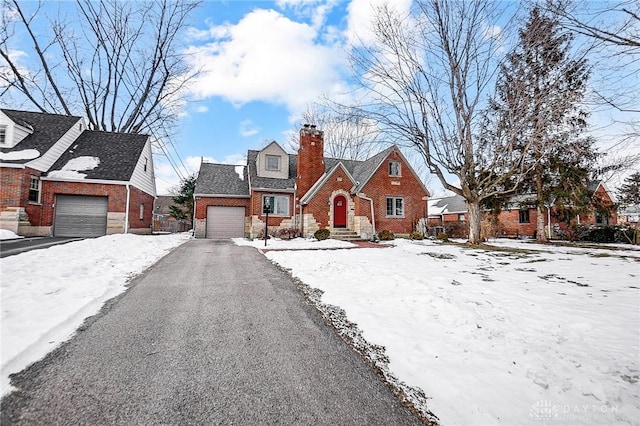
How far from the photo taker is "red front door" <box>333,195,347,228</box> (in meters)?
17.5

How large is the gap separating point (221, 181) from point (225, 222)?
9.93 feet

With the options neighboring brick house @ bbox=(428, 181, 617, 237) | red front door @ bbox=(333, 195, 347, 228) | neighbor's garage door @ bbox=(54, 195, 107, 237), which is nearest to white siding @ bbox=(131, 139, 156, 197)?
neighbor's garage door @ bbox=(54, 195, 107, 237)

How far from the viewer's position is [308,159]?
18.0 meters

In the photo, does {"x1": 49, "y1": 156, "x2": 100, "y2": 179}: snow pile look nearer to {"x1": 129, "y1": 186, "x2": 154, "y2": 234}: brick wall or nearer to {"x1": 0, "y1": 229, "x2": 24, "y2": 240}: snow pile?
{"x1": 129, "y1": 186, "x2": 154, "y2": 234}: brick wall

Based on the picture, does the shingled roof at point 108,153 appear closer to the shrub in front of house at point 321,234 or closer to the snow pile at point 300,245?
the snow pile at point 300,245

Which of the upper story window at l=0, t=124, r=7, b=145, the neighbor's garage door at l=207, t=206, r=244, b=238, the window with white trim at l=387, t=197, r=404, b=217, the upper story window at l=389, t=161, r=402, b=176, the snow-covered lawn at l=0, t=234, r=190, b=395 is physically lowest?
the snow-covered lawn at l=0, t=234, r=190, b=395

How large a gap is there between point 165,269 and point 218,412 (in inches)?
232

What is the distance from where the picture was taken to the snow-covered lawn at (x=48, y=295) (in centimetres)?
273

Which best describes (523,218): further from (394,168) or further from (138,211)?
(138,211)

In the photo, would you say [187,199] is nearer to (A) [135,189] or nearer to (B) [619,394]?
(A) [135,189]

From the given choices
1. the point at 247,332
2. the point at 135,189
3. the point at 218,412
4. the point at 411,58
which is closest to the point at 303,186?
the point at 411,58

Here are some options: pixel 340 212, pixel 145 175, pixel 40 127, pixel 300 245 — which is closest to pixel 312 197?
pixel 340 212

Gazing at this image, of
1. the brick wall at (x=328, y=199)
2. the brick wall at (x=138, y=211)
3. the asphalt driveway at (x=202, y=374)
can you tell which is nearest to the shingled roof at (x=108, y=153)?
the brick wall at (x=138, y=211)

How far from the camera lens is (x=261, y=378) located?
2.36 m
